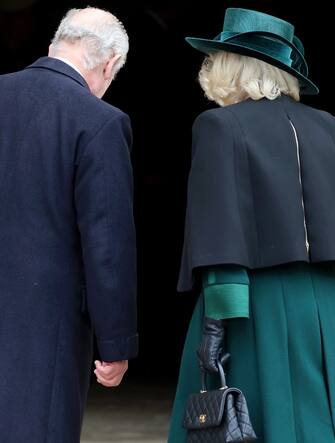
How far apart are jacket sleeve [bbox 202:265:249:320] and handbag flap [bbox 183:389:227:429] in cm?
21

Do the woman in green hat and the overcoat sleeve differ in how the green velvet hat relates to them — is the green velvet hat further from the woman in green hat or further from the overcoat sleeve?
the overcoat sleeve

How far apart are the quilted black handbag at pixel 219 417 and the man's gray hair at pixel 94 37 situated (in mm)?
965

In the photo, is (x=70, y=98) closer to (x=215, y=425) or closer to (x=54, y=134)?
(x=54, y=134)

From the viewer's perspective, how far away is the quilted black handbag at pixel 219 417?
8.73 ft

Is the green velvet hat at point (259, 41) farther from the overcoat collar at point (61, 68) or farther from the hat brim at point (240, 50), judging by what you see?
the overcoat collar at point (61, 68)

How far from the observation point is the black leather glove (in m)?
2.77

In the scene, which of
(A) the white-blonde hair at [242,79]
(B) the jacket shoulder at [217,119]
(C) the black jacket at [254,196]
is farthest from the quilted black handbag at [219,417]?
(A) the white-blonde hair at [242,79]

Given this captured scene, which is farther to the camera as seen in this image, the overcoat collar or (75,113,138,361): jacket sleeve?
the overcoat collar

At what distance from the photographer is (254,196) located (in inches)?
113

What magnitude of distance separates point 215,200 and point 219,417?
0.59 meters

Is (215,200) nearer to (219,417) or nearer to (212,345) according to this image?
(212,345)

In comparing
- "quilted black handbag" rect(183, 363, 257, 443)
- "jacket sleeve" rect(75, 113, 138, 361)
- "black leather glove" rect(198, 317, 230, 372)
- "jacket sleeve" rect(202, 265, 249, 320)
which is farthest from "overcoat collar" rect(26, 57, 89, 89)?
"quilted black handbag" rect(183, 363, 257, 443)

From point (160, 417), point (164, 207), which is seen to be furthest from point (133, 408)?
point (164, 207)

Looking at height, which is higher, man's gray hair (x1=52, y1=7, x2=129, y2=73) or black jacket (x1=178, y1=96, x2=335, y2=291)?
man's gray hair (x1=52, y1=7, x2=129, y2=73)
